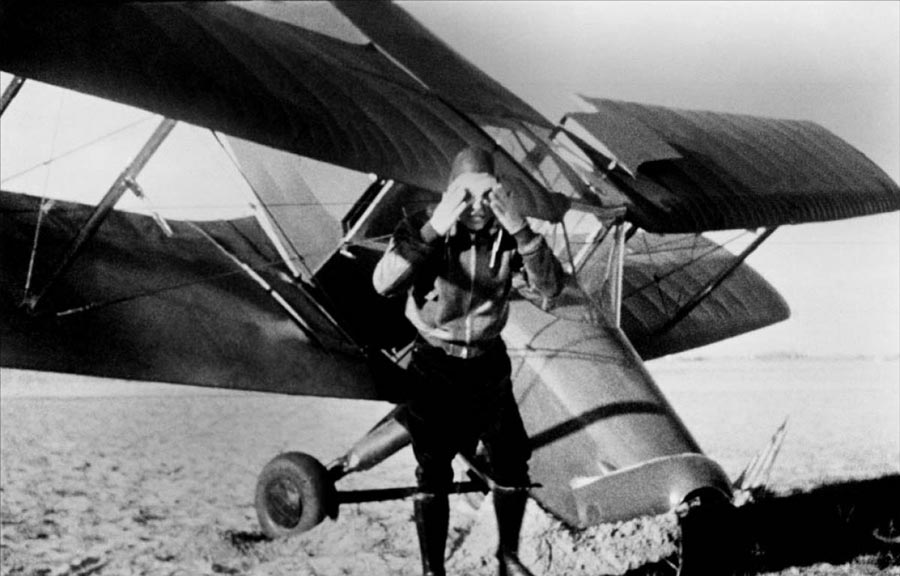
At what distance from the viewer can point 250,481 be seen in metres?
10.1

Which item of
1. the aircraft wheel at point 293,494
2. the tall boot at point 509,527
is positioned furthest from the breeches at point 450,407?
the aircraft wheel at point 293,494

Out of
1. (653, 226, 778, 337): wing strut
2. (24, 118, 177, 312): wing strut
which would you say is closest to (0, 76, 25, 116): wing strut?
(24, 118, 177, 312): wing strut

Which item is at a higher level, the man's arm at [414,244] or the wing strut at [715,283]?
the man's arm at [414,244]

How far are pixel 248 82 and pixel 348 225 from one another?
A: 2.06m

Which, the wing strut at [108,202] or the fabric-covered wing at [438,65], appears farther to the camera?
the fabric-covered wing at [438,65]

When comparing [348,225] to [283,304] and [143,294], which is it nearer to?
[283,304]

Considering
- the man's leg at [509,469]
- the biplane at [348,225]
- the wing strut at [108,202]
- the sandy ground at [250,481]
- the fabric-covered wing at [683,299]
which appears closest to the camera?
the man's leg at [509,469]

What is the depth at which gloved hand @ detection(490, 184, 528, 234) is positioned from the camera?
3.40 metres

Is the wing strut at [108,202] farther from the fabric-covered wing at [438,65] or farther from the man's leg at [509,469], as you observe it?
the man's leg at [509,469]

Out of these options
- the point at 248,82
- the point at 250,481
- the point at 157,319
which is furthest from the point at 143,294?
the point at 250,481

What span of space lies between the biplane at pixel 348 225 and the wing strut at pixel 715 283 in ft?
0.13

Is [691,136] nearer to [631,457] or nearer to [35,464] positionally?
[631,457]

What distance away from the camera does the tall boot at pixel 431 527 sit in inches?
146

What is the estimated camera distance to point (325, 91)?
17.5ft
